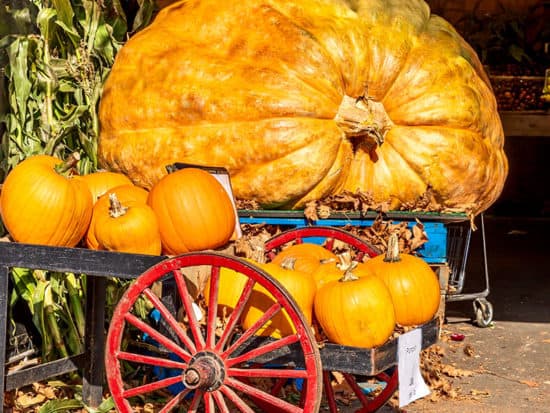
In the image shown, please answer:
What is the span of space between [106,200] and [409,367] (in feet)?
4.62

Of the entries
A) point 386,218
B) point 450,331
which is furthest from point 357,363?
point 450,331

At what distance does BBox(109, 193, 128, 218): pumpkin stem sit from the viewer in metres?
3.50

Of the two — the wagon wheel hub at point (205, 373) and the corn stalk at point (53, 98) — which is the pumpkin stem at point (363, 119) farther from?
the wagon wheel hub at point (205, 373)

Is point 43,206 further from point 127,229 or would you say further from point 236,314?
point 236,314

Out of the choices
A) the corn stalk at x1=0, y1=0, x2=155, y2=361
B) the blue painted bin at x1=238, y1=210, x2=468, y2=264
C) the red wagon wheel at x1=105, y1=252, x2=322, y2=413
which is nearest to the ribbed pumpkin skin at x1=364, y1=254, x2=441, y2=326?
the red wagon wheel at x1=105, y1=252, x2=322, y2=413

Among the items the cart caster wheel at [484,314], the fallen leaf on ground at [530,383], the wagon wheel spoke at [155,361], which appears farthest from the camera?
the cart caster wheel at [484,314]

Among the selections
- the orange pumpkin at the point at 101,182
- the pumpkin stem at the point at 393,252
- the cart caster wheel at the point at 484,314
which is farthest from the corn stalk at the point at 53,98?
the cart caster wheel at the point at 484,314

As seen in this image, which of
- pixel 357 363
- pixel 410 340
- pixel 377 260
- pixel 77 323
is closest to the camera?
pixel 357 363

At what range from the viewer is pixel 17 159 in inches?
193

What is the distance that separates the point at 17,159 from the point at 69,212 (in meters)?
1.44

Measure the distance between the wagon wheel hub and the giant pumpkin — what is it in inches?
83.2

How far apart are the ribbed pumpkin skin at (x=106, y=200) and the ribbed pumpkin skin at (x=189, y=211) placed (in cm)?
9

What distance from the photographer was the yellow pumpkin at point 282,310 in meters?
3.21

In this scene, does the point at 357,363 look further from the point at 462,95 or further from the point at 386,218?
the point at 462,95
